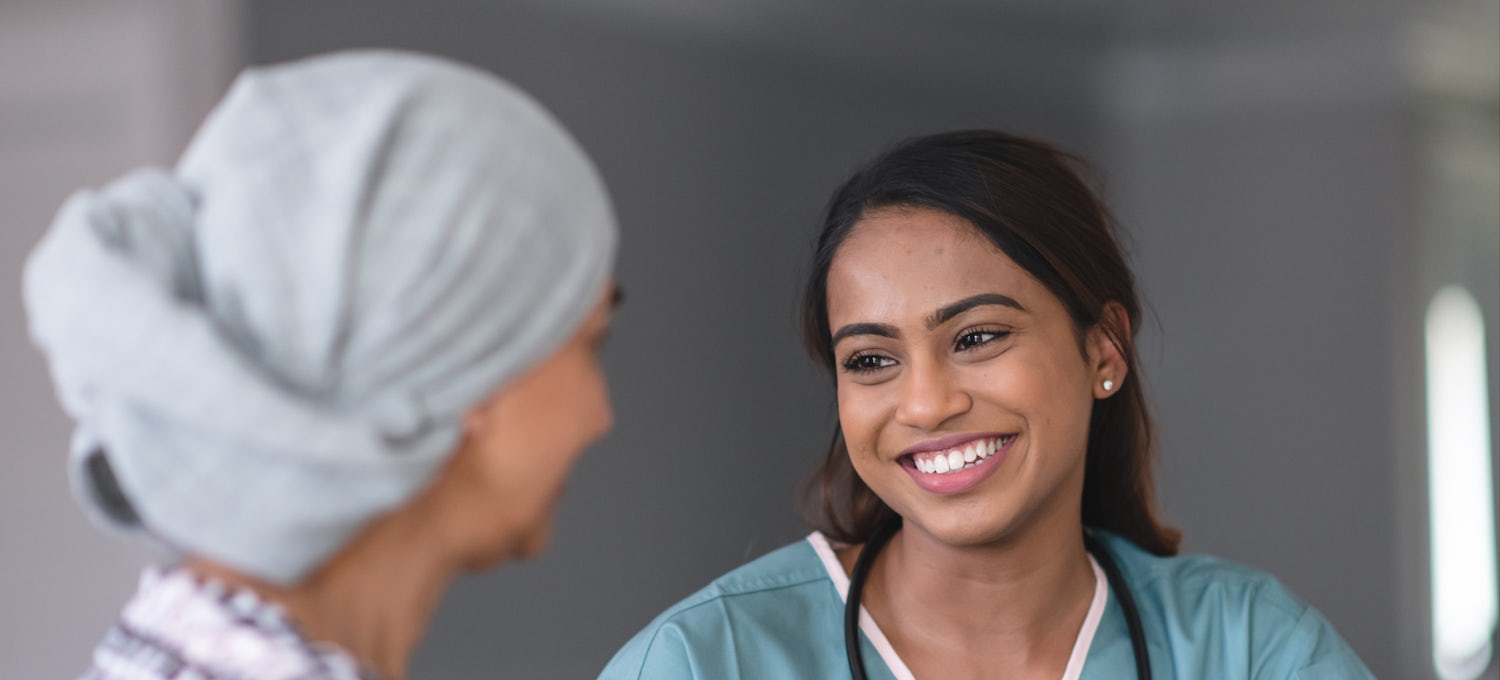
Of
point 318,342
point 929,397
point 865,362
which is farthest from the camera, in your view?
point 865,362

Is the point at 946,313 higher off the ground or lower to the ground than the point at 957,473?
higher

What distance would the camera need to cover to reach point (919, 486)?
1854mm

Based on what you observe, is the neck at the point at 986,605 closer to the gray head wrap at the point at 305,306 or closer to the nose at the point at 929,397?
the nose at the point at 929,397

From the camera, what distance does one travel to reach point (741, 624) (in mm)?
1905

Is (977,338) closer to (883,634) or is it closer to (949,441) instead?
(949,441)

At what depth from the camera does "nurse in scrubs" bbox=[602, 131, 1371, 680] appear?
1831mm

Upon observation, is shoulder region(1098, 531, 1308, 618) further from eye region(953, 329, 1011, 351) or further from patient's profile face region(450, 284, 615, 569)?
patient's profile face region(450, 284, 615, 569)

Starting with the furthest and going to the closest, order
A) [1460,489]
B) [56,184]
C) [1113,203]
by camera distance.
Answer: [1460,489]
[1113,203]
[56,184]

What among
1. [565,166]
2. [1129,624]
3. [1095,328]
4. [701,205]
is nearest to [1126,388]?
[1095,328]

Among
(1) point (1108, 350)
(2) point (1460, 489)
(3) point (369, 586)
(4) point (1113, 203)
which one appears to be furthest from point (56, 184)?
(2) point (1460, 489)

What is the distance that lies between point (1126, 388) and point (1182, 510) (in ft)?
14.3

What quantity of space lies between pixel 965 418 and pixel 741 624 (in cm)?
39

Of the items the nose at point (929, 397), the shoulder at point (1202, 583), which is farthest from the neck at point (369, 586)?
the shoulder at point (1202, 583)

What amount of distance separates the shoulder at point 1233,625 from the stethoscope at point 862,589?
41 mm
